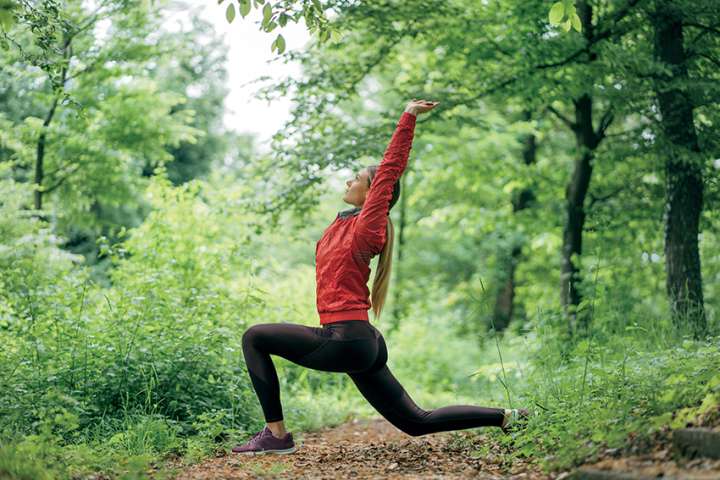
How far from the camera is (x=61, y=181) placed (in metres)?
11.9

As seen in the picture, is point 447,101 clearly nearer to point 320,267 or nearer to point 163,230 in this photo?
point 163,230

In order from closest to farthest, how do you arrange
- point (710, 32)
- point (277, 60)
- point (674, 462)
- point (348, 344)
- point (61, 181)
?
point (674, 462) < point (348, 344) < point (710, 32) < point (277, 60) < point (61, 181)

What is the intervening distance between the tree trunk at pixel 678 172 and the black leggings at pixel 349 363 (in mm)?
3796

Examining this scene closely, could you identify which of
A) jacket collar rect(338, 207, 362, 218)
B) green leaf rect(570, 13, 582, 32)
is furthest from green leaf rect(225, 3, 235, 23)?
green leaf rect(570, 13, 582, 32)

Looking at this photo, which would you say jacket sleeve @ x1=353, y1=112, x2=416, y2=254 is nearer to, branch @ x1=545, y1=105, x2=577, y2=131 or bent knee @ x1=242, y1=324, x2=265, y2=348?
bent knee @ x1=242, y1=324, x2=265, y2=348

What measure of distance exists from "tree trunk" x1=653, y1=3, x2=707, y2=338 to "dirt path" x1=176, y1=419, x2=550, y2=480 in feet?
10.5

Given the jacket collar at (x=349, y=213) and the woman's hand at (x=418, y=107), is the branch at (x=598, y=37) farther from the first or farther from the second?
the jacket collar at (x=349, y=213)

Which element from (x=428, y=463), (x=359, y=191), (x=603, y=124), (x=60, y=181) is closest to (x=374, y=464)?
(x=428, y=463)

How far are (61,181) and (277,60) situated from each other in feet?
15.9

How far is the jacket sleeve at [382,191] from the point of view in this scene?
15.8 ft

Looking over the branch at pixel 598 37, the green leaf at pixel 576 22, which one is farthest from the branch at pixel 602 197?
the green leaf at pixel 576 22

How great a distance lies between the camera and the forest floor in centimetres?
372

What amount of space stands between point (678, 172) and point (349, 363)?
16.8 ft

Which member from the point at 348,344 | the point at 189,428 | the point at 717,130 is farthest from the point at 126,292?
the point at 717,130
